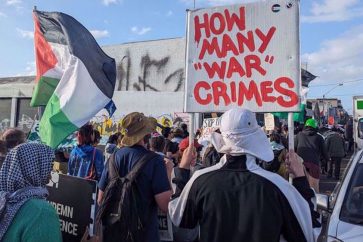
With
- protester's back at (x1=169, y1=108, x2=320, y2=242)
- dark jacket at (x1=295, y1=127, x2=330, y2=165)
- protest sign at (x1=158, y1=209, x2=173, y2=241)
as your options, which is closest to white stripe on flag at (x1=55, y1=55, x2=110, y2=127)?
protest sign at (x1=158, y1=209, x2=173, y2=241)

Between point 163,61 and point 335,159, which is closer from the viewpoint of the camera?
point 335,159

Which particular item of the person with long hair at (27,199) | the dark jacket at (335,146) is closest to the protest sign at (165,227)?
the person with long hair at (27,199)

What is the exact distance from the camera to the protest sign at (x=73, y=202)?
357 centimetres

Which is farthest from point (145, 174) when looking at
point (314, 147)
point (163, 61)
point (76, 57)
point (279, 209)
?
point (163, 61)

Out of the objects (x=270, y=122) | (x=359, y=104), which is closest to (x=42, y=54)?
(x=270, y=122)

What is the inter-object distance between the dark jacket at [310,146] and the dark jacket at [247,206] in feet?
21.7

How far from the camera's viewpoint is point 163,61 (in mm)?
21250

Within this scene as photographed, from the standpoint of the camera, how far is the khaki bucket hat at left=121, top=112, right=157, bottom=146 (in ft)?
11.5

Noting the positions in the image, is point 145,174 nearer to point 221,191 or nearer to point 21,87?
point 221,191

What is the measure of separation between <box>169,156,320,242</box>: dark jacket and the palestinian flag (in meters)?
2.98

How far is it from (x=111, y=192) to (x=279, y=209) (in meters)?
1.49

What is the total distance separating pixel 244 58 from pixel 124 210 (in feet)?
5.70

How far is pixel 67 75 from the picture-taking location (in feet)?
18.0

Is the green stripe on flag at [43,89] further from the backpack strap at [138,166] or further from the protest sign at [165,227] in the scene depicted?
the backpack strap at [138,166]
